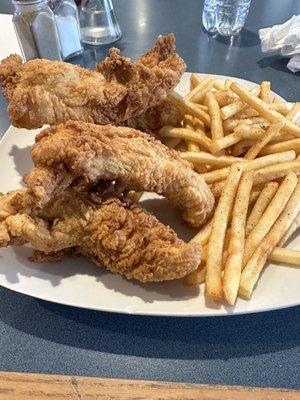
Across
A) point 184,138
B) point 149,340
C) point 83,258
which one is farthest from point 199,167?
point 149,340

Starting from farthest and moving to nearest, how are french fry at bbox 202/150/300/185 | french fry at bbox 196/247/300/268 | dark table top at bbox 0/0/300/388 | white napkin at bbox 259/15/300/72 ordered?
1. white napkin at bbox 259/15/300/72
2. french fry at bbox 202/150/300/185
3. french fry at bbox 196/247/300/268
4. dark table top at bbox 0/0/300/388

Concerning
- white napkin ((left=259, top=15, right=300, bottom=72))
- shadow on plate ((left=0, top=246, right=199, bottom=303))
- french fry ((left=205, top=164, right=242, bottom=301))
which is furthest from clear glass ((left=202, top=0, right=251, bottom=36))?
shadow on plate ((left=0, top=246, right=199, bottom=303))

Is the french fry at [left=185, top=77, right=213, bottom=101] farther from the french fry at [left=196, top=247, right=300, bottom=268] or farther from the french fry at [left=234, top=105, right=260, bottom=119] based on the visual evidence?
the french fry at [left=196, top=247, right=300, bottom=268]

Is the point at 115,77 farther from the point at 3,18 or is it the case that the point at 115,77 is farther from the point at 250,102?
the point at 3,18

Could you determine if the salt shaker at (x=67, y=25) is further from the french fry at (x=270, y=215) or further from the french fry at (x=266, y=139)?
the french fry at (x=270, y=215)

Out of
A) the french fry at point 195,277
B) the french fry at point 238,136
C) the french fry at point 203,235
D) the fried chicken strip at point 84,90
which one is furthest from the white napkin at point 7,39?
the french fry at point 195,277

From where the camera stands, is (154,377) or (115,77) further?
(115,77)
